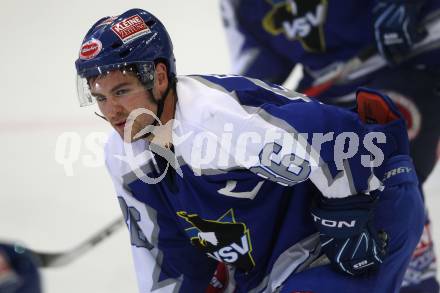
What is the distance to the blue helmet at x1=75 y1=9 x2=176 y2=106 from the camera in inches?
62.4

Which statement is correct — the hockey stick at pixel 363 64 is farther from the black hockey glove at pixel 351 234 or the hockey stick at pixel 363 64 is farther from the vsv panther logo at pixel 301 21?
the black hockey glove at pixel 351 234

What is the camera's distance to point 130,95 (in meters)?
1.63

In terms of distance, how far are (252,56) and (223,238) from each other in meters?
1.09

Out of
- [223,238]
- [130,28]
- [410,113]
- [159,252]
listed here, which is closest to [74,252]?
[159,252]

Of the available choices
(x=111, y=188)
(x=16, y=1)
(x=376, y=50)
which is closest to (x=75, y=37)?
(x=16, y=1)

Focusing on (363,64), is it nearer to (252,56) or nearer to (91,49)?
(252,56)

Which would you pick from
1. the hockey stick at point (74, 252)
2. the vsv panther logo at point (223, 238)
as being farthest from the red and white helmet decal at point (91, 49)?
the hockey stick at point (74, 252)

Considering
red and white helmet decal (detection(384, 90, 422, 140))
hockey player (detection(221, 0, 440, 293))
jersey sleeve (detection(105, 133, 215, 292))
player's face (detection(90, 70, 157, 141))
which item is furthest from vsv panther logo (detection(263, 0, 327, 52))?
player's face (detection(90, 70, 157, 141))

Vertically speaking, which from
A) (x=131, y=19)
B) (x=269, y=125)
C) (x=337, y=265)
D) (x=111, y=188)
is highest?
(x=131, y=19)

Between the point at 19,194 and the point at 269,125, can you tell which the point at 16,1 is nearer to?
the point at 19,194

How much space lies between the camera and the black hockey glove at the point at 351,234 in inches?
64.2

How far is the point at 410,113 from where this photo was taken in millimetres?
2428

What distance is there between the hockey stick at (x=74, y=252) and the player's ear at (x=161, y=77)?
100 cm

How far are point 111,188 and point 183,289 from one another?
1183 mm
